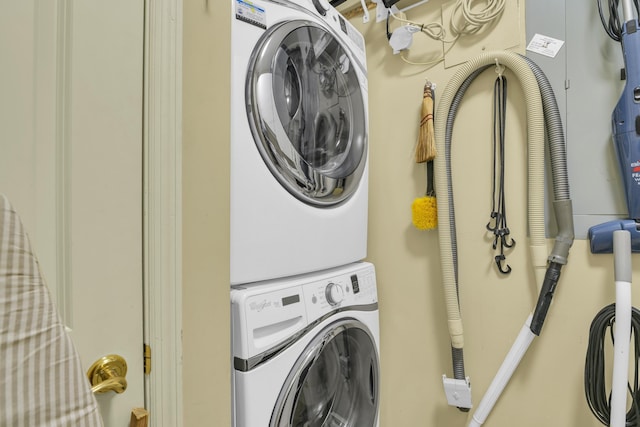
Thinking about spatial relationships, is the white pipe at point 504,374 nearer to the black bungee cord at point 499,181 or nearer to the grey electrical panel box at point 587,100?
the black bungee cord at point 499,181

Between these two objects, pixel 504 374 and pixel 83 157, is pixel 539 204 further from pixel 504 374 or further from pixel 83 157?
pixel 83 157

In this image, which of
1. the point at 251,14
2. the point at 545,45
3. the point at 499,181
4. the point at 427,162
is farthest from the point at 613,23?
the point at 251,14

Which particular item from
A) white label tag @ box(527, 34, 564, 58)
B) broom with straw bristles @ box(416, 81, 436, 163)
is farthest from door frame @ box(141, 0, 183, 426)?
white label tag @ box(527, 34, 564, 58)

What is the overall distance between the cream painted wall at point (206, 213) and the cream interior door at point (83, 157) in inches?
3.0

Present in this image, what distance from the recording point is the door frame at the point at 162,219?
1.85 feet

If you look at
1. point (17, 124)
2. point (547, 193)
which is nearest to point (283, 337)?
point (17, 124)

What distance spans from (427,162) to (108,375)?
112 cm

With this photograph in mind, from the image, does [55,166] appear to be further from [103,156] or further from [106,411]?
[106,411]

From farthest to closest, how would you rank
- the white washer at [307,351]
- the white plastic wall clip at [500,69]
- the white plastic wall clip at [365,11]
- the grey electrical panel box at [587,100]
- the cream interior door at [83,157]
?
1. the white plastic wall clip at [365,11]
2. the white plastic wall clip at [500,69]
3. the grey electrical panel box at [587,100]
4. the white washer at [307,351]
5. the cream interior door at [83,157]

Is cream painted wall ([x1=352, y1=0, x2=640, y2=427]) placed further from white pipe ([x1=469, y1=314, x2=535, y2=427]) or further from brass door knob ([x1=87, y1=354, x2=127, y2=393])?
brass door knob ([x1=87, y1=354, x2=127, y2=393])

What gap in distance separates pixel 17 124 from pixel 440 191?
109cm

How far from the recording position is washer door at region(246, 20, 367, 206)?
2.72ft

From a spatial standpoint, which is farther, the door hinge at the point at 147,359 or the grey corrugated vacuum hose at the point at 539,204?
the grey corrugated vacuum hose at the point at 539,204

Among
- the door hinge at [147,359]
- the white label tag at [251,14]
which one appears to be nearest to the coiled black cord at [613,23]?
the white label tag at [251,14]
